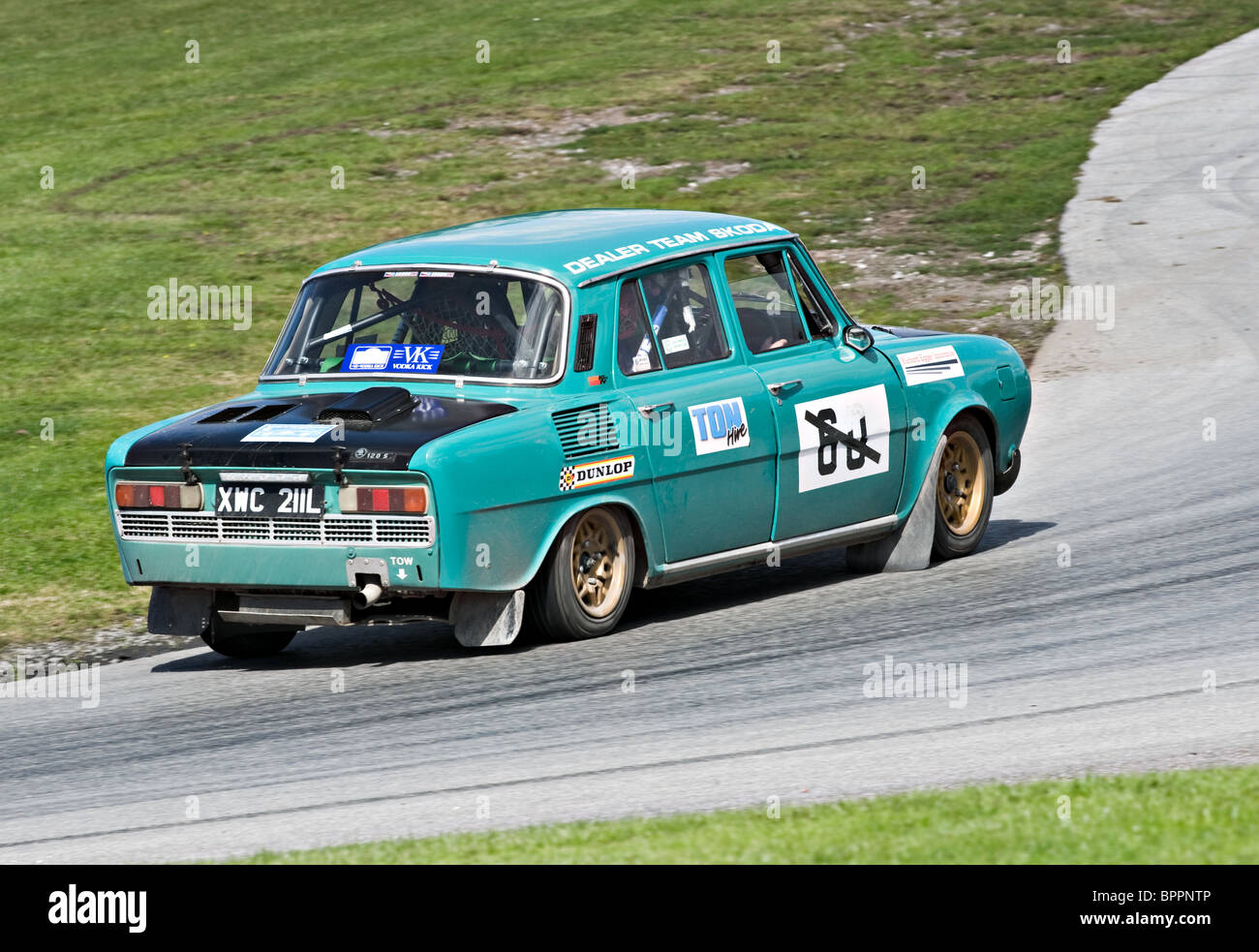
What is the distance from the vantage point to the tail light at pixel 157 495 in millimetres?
8406

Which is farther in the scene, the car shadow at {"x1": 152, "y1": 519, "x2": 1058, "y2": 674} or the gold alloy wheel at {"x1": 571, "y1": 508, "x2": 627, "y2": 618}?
the car shadow at {"x1": 152, "y1": 519, "x2": 1058, "y2": 674}

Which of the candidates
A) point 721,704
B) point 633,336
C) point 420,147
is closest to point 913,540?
point 633,336

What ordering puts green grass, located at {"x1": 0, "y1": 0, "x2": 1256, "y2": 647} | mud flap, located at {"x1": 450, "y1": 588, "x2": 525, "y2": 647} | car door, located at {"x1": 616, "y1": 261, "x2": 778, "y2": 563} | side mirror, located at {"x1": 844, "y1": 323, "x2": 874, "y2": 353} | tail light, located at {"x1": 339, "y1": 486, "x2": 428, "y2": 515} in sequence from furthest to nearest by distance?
green grass, located at {"x1": 0, "y1": 0, "x2": 1256, "y2": 647} < side mirror, located at {"x1": 844, "y1": 323, "x2": 874, "y2": 353} < car door, located at {"x1": 616, "y1": 261, "x2": 778, "y2": 563} < mud flap, located at {"x1": 450, "y1": 588, "x2": 525, "y2": 647} < tail light, located at {"x1": 339, "y1": 486, "x2": 428, "y2": 515}

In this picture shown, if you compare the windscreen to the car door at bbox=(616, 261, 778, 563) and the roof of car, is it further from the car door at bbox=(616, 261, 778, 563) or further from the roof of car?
the car door at bbox=(616, 261, 778, 563)

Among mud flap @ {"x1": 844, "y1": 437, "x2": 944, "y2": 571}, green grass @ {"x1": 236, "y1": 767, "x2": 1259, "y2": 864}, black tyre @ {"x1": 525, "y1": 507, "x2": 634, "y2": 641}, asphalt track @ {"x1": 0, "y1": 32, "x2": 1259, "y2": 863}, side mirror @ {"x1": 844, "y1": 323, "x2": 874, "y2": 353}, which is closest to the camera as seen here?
green grass @ {"x1": 236, "y1": 767, "x2": 1259, "y2": 864}

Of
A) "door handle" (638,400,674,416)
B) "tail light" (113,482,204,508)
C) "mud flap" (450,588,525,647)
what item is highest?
"door handle" (638,400,674,416)

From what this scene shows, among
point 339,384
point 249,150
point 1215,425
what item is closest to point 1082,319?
point 1215,425

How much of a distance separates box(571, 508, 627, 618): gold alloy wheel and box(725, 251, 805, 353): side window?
1258mm

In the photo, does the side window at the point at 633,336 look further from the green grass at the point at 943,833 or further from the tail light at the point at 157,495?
the green grass at the point at 943,833

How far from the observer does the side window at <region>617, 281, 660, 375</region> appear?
8903mm

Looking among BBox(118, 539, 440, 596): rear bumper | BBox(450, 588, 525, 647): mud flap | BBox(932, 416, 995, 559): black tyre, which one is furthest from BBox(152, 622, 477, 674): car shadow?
BBox(932, 416, 995, 559): black tyre

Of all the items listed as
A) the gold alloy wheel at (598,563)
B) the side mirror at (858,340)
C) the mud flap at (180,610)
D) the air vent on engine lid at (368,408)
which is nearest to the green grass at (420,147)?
the mud flap at (180,610)

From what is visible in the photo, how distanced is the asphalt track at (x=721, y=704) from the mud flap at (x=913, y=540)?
12 cm

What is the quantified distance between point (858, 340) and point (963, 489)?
1.20 m
